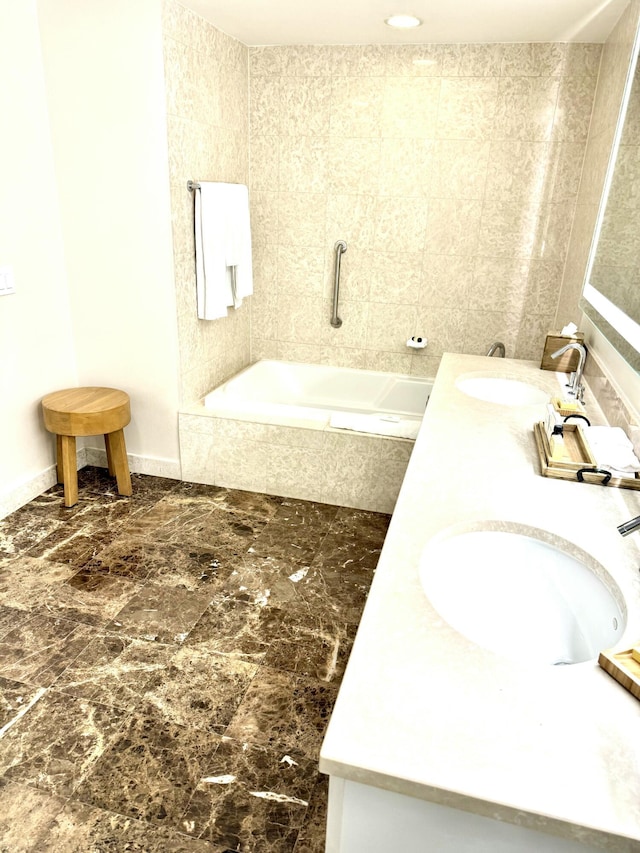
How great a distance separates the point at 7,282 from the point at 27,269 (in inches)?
6.2

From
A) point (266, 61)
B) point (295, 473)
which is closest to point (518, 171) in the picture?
point (266, 61)

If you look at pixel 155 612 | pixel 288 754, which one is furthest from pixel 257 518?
pixel 288 754

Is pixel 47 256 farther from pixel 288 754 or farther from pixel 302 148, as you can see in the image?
pixel 288 754

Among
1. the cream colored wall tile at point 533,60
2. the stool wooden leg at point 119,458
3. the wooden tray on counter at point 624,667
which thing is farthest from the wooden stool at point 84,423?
the cream colored wall tile at point 533,60

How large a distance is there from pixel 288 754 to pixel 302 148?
309cm

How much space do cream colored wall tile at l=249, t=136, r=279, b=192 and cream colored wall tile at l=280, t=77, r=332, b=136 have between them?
11 centimetres

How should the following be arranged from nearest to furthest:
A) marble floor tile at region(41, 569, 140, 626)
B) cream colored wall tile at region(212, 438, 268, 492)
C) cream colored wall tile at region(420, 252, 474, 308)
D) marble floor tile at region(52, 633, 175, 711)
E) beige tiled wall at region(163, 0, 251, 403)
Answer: marble floor tile at region(52, 633, 175, 711), marble floor tile at region(41, 569, 140, 626), beige tiled wall at region(163, 0, 251, 403), cream colored wall tile at region(212, 438, 268, 492), cream colored wall tile at region(420, 252, 474, 308)

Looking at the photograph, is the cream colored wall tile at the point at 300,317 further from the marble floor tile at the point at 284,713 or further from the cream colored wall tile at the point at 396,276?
the marble floor tile at the point at 284,713

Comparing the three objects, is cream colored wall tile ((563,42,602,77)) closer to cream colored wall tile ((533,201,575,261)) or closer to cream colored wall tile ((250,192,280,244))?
cream colored wall tile ((533,201,575,261))

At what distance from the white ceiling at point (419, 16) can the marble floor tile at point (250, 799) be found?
2.82 meters

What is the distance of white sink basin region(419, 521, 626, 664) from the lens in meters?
1.17

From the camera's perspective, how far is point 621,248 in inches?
70.6

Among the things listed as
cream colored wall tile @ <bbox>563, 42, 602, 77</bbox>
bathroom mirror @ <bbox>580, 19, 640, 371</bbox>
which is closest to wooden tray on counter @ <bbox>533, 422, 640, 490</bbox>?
bathroom mirror @ <bbox>580, 19, 640, 371</bbox>

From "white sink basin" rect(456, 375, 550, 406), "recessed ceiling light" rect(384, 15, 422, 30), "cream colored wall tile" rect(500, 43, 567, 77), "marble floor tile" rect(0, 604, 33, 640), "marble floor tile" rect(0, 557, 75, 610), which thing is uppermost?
"recessed ceiling light" rect(384, 15, 422, 30)
